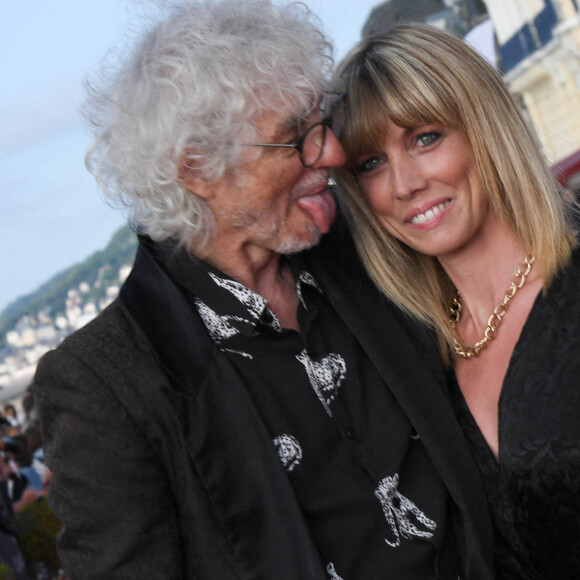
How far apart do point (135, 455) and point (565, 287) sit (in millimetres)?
1248

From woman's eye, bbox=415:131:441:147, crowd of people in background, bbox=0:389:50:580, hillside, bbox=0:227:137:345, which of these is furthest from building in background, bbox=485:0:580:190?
woman's eye, bbox=415:131:441:147

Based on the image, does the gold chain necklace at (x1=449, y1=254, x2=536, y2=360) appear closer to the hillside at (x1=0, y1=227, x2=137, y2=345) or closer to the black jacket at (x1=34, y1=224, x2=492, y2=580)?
the black jacket at (x1=34, y1=224, x2=492, y2=580)

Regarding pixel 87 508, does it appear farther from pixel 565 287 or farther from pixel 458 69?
pixel 458 69

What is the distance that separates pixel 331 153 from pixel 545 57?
2235 centimetres

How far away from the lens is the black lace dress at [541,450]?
231 centimetres

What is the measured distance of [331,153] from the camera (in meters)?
2.68

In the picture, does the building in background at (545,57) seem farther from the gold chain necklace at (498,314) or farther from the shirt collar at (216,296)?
the shirt collar at (216,296)

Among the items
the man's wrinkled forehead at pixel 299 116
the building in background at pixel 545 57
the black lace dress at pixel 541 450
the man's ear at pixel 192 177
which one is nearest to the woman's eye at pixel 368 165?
the man's wrinkled forehead at pixel 299 116

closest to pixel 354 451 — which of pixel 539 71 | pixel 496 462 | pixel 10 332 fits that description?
pixel 496 462

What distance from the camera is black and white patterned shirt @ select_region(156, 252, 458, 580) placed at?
7.80 ft

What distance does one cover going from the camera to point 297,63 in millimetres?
2611

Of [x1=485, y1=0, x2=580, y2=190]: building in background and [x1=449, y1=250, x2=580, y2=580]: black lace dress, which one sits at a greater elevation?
[x1=449, y1=250, x2=580, y2=580]: black lace dress

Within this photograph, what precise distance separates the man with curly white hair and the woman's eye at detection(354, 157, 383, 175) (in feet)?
0.59

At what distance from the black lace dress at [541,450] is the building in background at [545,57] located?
18708 millimetres
